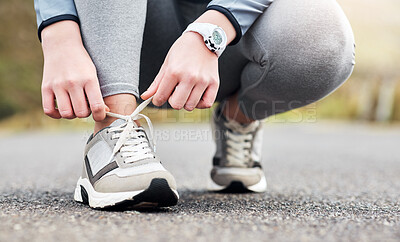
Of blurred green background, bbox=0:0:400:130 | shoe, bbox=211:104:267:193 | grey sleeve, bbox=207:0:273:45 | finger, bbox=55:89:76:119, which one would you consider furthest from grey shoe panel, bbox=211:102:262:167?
blurred green background, bbox=0:0:400:130

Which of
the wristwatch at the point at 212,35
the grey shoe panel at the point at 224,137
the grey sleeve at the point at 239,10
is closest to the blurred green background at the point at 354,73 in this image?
the grey shoe panel at the point at 224,137

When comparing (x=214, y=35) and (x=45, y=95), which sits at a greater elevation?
(x=214, y=35)

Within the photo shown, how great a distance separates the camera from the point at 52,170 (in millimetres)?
2518

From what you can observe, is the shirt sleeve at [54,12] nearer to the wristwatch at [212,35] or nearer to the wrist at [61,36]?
the wrist at [61,36]

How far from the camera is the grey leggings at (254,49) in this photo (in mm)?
1041

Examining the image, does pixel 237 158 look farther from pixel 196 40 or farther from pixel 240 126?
pixel 196 40

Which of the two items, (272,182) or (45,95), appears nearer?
(45,95)

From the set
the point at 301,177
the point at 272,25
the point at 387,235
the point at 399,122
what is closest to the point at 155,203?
the point at 387,235

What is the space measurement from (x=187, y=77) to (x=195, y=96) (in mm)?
51

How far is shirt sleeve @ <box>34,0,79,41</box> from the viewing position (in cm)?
102

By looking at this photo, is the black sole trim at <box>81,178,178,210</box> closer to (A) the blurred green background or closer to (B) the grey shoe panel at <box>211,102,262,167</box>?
(B) the grey shoe panel at <box>211,102,262,167</box>

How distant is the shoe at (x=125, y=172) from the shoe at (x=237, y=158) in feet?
1.79

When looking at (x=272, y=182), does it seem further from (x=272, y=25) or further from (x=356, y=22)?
(x=356, y=22)

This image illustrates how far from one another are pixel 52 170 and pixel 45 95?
1661 mm
